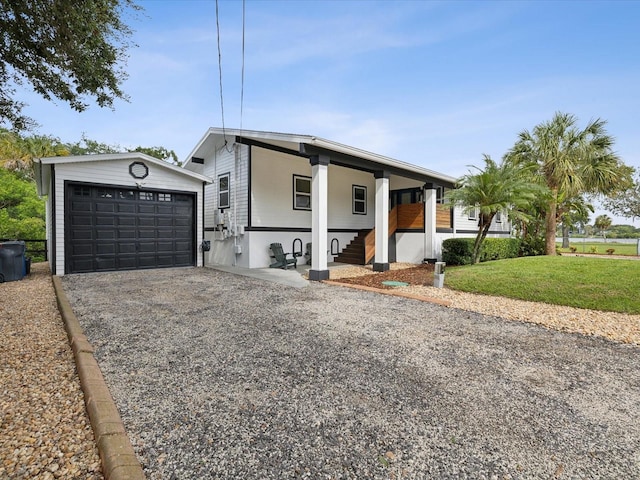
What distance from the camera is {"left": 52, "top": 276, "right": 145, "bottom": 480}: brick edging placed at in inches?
62.7

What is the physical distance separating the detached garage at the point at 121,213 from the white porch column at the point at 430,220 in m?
7.82

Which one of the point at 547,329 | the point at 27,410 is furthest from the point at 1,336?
the point at 547,329

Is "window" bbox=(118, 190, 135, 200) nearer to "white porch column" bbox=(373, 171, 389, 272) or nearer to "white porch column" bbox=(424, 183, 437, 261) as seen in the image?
"white porch column" bbox=(373, 171, 389, 272)

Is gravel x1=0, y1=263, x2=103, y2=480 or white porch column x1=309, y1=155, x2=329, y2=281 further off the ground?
white porch column x1=309, y1=155, x2=329, y2=281

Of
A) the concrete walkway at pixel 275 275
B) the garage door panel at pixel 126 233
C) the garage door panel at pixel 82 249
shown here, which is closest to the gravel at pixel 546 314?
the concrete walkway at pixel 275 275

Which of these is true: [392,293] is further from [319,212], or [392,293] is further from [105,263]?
[105,263]

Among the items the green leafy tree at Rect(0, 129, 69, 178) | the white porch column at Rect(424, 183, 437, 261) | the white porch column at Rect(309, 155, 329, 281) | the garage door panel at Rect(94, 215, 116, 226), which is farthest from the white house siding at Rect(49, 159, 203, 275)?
the green leafy tree at Rect(0, 129, 69, 178)

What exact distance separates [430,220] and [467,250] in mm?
1729

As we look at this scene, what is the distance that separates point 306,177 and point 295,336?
8.35 metres

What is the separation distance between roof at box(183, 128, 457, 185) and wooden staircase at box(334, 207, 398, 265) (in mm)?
2244

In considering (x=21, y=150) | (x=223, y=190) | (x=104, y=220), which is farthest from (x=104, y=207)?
(x=21, y=150)

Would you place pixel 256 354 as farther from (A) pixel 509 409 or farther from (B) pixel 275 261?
(B) pixel 275 261

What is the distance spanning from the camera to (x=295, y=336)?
3814 millimetres

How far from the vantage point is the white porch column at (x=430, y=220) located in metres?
11.4
